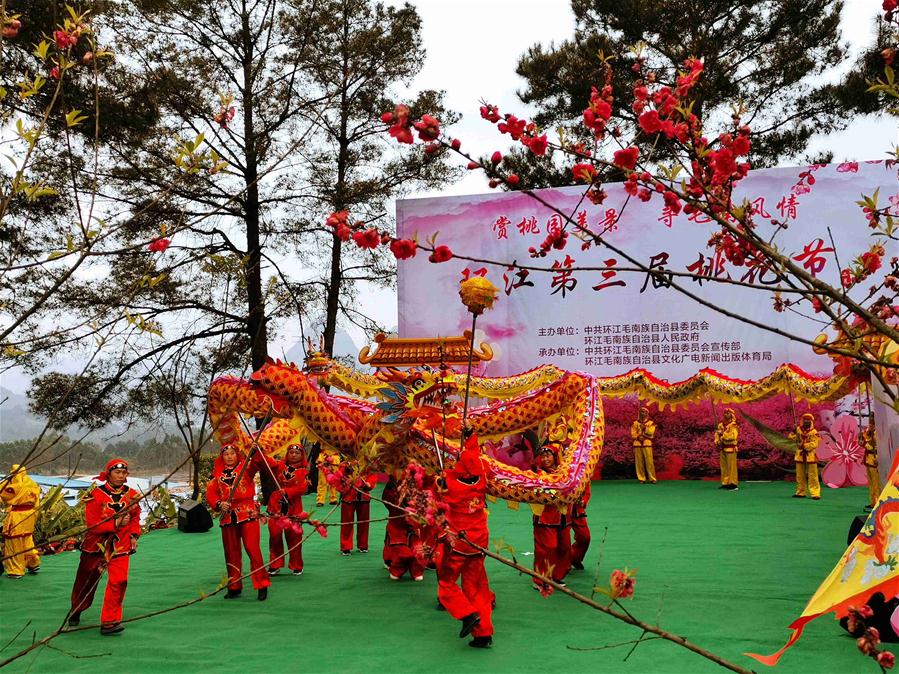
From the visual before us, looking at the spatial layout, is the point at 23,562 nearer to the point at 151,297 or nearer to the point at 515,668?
the point at 151,297

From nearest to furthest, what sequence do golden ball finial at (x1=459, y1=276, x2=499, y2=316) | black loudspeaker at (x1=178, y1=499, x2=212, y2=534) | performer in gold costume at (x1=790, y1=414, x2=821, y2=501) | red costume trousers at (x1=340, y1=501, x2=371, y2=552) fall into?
golden ball finial at (x1=459, y1=276, x2=499, y2=316), red costume trousers at (x1=340, y1=501, x2=371, y2=552), black loudspeaker at (x1=178, y1=499, x2=212, y2=534), performer in gold costume at (x1=790, y1=414, x2=821, y2=501)

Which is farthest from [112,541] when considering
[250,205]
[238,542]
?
[250,205]

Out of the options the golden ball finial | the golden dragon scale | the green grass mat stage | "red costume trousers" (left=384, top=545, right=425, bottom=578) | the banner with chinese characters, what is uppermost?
the banner with chinese characters

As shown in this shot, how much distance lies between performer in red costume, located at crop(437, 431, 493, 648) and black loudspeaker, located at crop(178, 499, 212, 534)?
581 cm

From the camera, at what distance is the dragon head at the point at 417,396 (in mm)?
5680

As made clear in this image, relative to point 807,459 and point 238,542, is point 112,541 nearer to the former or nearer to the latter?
point 238,542

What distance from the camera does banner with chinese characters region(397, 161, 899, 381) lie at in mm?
12531

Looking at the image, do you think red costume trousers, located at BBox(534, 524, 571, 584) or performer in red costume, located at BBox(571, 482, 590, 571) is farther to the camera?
performer in red costume, located at BBox(571, 482, 590, 571)

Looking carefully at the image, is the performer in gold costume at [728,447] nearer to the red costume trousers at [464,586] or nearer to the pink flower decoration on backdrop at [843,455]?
the pink flower decoration on backdrop at [843,455]

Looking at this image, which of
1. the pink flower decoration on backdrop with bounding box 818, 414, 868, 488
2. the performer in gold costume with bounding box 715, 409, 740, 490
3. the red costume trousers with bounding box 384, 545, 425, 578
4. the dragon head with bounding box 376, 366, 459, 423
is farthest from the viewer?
the performer in gold costume with bounding box 715, 409, 740, 490

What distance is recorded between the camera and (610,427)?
45.7 ft

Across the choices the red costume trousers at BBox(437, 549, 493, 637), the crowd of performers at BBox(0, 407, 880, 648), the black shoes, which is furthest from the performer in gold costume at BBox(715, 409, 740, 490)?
the black shoes

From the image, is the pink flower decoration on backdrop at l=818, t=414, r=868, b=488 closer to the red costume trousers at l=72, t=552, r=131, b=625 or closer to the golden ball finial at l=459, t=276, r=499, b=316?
the golden ball finial at l=459, t=276, r=499, b=316

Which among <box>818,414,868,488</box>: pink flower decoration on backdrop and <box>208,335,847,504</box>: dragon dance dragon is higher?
<box>208,335,847,504</box>: dragon dance dragon
